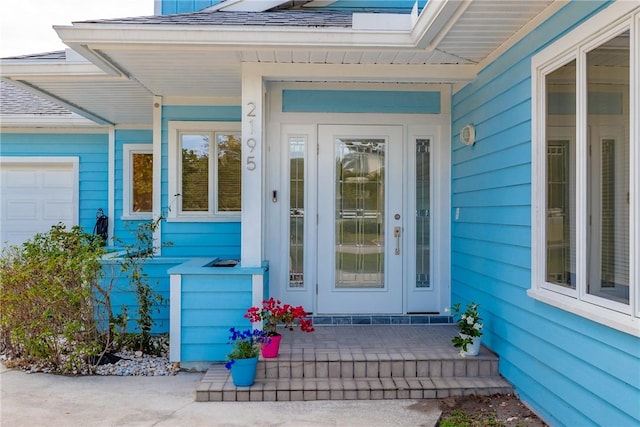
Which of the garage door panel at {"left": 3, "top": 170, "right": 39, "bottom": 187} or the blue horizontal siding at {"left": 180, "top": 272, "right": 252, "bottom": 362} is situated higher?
the garage door panel at {"left": 3, "top": 170, "right": 39, "bottom": 187}

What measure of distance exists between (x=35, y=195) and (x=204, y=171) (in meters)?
3.34

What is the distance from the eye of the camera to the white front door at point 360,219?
5.13m

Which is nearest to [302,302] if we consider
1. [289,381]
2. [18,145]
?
[289,381]

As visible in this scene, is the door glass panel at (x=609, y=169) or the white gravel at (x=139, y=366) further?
the white gravel at (x=139, y=366)

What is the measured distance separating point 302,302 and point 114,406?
201 cm

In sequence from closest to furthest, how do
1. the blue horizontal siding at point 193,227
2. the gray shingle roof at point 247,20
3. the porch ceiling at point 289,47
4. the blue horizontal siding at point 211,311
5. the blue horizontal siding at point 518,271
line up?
the blue horizontal siding at point 518,271, the porch ceiling at point 289,47, the gray shingle roof at point 247,20, the blue horizontal siding at point 211,311, the blue horizontal siding at point 193,227

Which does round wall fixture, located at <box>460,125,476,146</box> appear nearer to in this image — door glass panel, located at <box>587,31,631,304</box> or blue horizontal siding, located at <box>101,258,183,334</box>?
door glass panel, located at <box>587,31,631,304</box>

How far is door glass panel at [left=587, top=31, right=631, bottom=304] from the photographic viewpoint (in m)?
2.56

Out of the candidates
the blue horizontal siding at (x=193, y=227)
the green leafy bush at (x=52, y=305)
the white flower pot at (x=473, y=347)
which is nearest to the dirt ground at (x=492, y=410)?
the white flower pot at (x=473, y=347)

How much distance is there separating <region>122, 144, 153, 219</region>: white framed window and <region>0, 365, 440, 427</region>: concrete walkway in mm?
3314

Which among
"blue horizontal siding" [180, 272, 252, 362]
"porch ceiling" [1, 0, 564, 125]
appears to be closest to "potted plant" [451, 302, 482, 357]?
"blue horizontal siding" [180, 272, 252, 362]

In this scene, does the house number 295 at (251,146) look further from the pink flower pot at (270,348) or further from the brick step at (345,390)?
the brick step at (345,390)

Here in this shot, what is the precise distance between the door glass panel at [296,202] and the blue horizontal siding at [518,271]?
150cm

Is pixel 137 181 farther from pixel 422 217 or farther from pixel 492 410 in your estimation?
pixel 492 410
